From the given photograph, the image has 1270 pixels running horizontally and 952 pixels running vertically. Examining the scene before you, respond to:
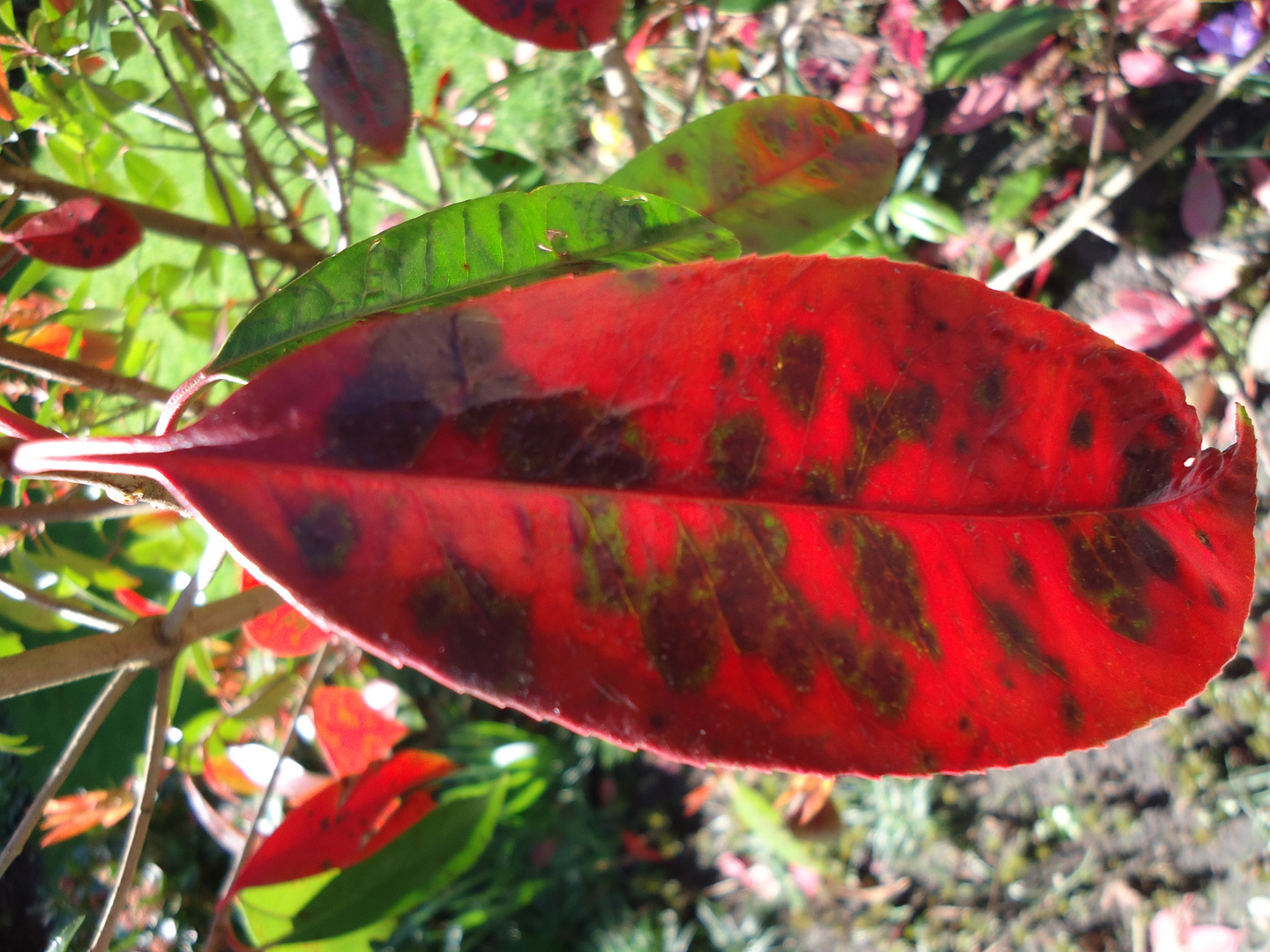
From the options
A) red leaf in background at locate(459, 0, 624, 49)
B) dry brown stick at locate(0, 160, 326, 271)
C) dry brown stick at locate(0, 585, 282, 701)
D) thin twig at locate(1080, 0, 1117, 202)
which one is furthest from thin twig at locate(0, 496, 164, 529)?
thin twig at locate(1080, 0, 1117, 202)

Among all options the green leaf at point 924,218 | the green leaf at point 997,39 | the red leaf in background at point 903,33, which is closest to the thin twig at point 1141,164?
the green leaf at point 924,218

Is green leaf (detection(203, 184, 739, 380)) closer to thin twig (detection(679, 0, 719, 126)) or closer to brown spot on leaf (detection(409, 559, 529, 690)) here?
brown spot on leaf (detection(409, 559, 529, 690))

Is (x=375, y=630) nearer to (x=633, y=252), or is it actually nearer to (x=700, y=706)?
(x=700, y=706)

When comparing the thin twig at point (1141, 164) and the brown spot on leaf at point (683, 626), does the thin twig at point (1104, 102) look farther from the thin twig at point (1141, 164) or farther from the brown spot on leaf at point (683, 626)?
the brown spot on leaf at point (683, 626)

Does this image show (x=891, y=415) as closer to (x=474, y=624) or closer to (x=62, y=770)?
(x=474, y=624)

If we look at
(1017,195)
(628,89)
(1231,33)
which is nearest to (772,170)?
(628,89)

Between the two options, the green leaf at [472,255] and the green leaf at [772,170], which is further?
the green leaf at [772,170]

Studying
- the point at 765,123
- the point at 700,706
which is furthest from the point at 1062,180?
the point at 700,706
